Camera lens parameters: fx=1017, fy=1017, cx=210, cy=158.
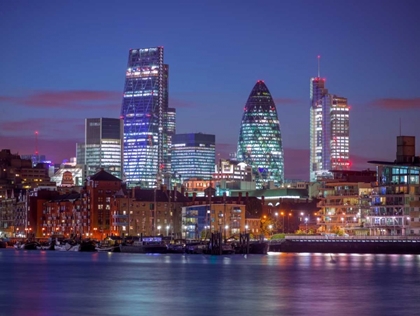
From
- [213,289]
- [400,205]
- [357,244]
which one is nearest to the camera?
[213,289]

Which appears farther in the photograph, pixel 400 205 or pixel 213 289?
pixel 400 205

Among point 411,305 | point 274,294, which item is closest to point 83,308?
point 274,294

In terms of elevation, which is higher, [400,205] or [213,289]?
[400,205]

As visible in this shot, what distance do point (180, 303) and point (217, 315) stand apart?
30.7 ft

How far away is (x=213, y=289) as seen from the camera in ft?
313

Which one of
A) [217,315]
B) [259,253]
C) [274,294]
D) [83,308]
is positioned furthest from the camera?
[259,253]

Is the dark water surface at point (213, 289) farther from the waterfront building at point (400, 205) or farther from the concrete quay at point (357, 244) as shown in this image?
the waterfront building at point (400, 205)

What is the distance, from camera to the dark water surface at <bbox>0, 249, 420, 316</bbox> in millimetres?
76812

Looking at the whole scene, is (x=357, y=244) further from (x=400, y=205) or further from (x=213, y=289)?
(x=213, y=289)

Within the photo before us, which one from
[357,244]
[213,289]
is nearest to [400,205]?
[357,244]

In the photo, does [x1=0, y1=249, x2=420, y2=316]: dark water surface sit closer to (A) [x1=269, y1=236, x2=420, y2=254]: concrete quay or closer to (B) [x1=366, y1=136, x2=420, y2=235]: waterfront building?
(A) [x1=269, y1=236, x2=420, y2=254]: concrete quay

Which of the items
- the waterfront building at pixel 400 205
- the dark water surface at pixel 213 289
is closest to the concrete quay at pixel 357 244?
the waterfront building at pixel 400 205

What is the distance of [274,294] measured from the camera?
294 feet

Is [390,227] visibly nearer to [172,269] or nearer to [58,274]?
[172,269]
